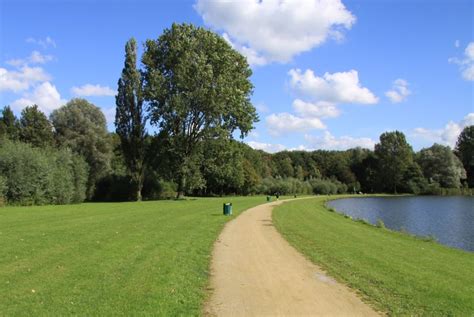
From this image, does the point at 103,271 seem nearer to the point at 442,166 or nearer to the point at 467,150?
the point at 442,166

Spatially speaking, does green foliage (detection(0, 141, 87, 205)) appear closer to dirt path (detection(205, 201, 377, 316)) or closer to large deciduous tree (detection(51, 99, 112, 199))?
large deciduous tree (detection(51, 99, 112, 199))

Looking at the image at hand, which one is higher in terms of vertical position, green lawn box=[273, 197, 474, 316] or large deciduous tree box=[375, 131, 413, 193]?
large deciduous tree box=[375, 131, 413, 193]

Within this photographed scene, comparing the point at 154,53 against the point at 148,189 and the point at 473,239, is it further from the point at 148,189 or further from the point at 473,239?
the point at 473,239

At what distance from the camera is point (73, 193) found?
44.3 m

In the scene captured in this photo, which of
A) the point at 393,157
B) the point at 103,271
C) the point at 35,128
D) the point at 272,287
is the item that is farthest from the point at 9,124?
the point at 393,157

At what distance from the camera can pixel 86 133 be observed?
57906 mm

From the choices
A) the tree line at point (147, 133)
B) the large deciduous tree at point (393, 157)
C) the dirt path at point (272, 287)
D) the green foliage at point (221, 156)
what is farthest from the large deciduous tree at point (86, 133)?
the large deciduous tree at point (393, 157)

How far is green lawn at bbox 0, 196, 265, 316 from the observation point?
775cm

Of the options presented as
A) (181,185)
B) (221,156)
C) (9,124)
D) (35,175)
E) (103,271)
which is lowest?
(103,271)

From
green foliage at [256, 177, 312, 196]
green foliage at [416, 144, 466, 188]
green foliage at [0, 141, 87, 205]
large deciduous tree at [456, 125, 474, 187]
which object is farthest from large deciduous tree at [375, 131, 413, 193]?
green foliage at [0, 141, 87, 205]

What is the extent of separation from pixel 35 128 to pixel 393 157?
281 feet

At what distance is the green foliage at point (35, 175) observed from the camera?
37906 millimetres

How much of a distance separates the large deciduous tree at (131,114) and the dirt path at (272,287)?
36.3m

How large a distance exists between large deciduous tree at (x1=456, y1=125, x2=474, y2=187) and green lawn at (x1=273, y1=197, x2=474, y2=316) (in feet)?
359
